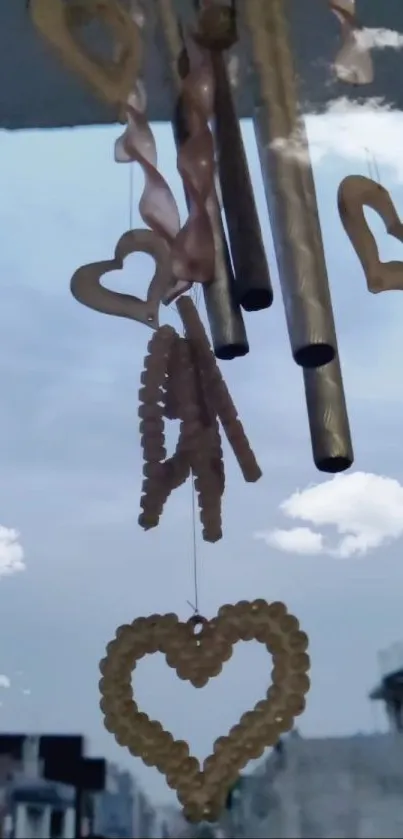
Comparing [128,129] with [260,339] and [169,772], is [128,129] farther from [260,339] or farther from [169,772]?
[169,772]

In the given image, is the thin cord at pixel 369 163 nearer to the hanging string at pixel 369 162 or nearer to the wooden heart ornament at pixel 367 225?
the hanging string at pixel 369 162

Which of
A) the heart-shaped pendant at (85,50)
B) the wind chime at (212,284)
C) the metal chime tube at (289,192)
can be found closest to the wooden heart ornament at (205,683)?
the wind chime at (212,284)

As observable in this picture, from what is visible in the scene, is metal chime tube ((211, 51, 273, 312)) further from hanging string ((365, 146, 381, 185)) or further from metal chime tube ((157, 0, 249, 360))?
hanging string ((365, 146, 381, 185))

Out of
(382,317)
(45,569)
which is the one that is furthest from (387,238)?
(45,569)

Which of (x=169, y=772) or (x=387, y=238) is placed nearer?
(x=169, y=772)

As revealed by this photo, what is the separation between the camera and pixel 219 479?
619 mm

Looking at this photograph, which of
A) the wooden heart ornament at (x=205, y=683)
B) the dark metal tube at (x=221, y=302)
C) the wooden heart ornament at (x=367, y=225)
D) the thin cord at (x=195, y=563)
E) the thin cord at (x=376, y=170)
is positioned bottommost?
the wooden heart ornament at (x=205, y=683)

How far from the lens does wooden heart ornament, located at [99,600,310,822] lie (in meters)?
0.55

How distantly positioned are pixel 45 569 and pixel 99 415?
4.7 inches

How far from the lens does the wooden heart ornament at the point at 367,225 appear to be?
65cm

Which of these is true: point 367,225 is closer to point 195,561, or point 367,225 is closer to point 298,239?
point 298,239

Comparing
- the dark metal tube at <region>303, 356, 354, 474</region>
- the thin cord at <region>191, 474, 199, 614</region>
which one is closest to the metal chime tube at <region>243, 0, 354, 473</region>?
the dark metal tube at <region>303, 356, 354, 474</region>

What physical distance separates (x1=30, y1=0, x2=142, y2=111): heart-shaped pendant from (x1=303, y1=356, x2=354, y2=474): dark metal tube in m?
0.23

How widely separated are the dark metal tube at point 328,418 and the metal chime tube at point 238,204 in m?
0.05
